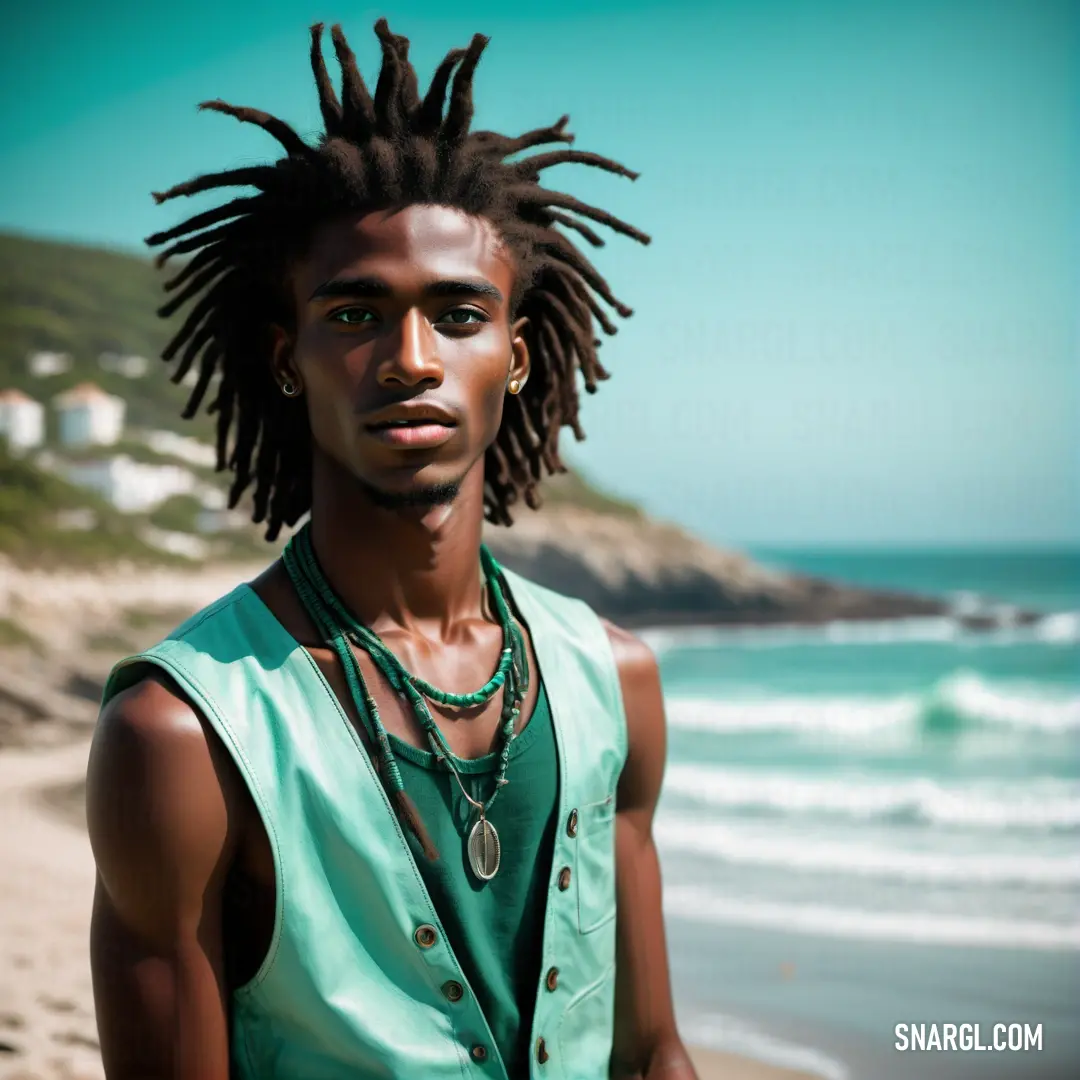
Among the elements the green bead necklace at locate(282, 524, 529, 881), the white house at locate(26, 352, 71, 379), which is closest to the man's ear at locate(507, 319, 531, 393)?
the green bead necklace at locate(282, 524, 529, 881)

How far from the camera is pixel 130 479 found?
4238cm

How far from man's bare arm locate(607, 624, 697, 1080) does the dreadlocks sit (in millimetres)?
470

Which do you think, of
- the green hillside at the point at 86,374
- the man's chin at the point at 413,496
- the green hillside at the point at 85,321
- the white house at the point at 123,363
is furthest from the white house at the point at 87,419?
the man's chin at the point at 413,496

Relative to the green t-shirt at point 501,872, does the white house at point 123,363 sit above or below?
above

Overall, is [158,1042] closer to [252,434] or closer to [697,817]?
[252,434]

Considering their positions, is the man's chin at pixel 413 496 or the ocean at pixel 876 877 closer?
the man's chin at pixel 413 496

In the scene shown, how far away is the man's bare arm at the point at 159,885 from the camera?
1.54 meters

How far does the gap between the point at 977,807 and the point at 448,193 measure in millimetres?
11392

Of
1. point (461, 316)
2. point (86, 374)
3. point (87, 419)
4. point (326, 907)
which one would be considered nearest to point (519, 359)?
point (461, 316)

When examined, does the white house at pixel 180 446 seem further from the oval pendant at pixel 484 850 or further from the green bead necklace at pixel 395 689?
the oval pendant at pixel 484 850

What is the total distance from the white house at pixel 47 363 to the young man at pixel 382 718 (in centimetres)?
5408

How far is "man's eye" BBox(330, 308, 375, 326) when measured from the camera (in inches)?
68.2

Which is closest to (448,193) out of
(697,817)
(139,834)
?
(139,834)

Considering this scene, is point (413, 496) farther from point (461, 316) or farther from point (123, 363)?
point (123, 363)
